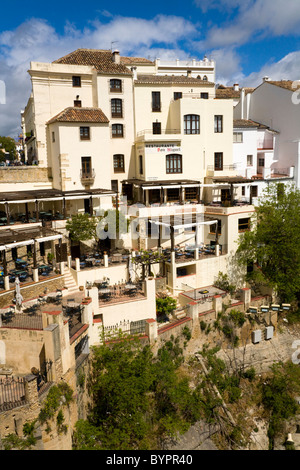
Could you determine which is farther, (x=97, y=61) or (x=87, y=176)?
(x=97, y=61)

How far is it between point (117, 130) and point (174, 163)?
6173 millimetres

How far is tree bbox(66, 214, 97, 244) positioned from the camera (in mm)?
26641

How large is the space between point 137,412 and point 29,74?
92.7 ft

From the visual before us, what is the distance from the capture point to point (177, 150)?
33.8 meters

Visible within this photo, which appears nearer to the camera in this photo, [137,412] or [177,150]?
[137,412]

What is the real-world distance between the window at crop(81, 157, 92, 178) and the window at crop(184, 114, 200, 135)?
31.9 feet

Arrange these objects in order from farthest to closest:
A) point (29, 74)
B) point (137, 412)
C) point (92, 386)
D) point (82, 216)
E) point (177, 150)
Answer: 1. point (177, 150)
2. point (29, 74)
3. point (82, 216)
4. point (92, 386)
5. point (137, 412)

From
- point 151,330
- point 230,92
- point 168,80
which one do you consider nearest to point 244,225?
point 151,330

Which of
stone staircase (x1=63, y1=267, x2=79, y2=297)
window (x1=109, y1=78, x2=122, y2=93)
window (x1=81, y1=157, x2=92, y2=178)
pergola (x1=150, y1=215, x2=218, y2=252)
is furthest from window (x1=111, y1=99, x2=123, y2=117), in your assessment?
stone staircase (x1=63, y1=267, x2=79, y2=297)

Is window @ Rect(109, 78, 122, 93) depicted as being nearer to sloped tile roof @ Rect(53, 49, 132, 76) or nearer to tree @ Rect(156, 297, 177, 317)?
sloped tile roof @ Rect(53, 49, 132, 76)

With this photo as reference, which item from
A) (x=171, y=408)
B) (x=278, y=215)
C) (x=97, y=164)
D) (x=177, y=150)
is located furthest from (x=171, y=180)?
(x=171, y=408)

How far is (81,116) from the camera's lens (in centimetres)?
3061

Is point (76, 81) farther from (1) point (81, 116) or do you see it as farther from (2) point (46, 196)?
(2) point (46, 196)
